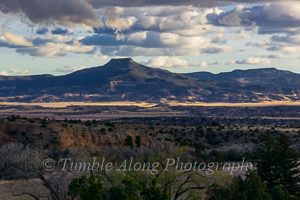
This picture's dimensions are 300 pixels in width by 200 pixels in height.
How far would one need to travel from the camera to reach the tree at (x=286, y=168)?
3544 cm

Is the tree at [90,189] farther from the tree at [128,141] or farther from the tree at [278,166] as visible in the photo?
the tree at [128,141]

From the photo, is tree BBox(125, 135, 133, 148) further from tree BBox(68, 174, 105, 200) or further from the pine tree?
tree BBox(68, 174, 105, 200)

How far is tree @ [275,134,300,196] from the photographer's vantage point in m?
35.4

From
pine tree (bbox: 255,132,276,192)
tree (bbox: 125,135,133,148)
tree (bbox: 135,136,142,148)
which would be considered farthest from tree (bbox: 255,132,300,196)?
tree (bbox: 135,136,142,148)

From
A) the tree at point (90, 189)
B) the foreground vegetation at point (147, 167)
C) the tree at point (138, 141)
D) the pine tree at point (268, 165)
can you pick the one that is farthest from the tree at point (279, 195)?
the tree at point (138, 141)

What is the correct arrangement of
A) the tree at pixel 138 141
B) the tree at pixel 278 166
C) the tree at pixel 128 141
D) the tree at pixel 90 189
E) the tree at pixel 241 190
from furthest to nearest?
the tree at pixel 138 141 < the tree at pixel 128 141 < the tree at pixel 278 166 < the tree at pixel 241 190 < the tree at pixel 90 189

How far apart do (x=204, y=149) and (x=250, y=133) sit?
1559 centimetres

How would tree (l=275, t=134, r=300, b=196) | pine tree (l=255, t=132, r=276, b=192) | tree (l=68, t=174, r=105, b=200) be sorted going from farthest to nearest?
1. pine tree (l=255, t=132, r=276, b=192)
2. tree (l=275, t=134, r=300, b=196)
3. tree (l=68, t=174, r=105, b=200)

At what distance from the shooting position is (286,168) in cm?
3619

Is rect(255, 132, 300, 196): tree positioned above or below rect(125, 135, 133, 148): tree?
above

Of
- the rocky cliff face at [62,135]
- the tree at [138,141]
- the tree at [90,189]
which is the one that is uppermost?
the tree at [90,189]

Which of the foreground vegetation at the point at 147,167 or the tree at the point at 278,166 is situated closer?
the foreground vegetation at the point at 147,167

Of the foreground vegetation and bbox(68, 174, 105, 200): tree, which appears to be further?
the foreground vegetation

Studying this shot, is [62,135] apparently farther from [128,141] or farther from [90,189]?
[90,189]
